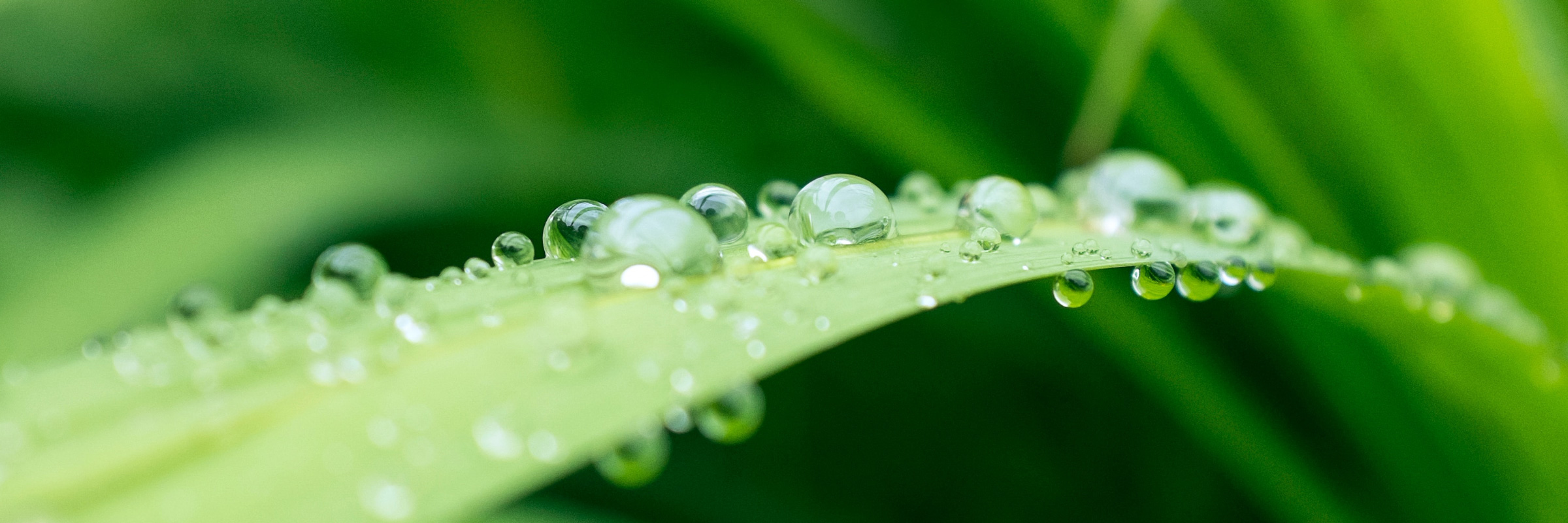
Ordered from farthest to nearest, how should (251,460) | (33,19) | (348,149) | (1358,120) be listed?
(33,19), (348,149), (1358,120), (251,460)

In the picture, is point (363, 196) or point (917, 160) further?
point (363, 196)

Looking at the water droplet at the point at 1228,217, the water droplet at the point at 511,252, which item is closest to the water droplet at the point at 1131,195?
the water droplet at the point at 1228,217

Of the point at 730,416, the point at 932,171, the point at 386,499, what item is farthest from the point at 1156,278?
the point at 932,171

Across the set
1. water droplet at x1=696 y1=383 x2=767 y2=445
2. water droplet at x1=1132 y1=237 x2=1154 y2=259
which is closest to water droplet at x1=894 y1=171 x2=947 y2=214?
water droplet at x1=1132 y1=237 x2=1154 y2=259

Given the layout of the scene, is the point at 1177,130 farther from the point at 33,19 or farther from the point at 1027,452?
the point at 33,19

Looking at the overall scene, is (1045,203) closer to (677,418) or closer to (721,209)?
(721,209)

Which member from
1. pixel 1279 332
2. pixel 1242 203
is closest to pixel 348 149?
pixel 1242 203
